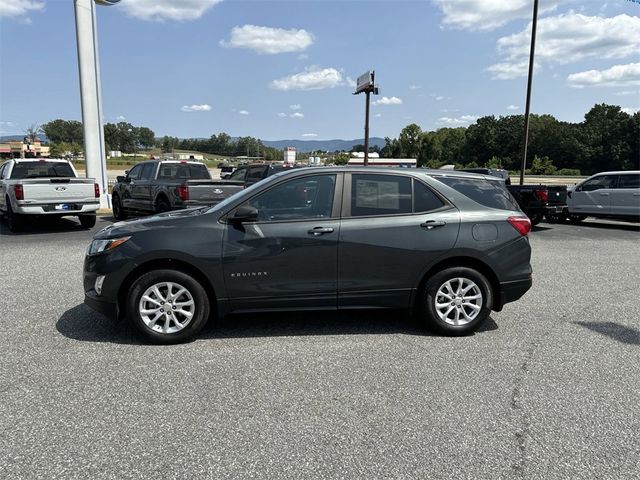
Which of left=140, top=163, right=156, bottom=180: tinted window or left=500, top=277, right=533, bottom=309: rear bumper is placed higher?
left=140, top=163, right=156, bottom=180: tinted window

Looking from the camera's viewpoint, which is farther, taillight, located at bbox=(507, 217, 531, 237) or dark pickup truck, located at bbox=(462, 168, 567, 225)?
dark pickup truck, located at bbox=(462, 168, 567, 225)

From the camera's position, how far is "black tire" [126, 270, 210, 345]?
449cm

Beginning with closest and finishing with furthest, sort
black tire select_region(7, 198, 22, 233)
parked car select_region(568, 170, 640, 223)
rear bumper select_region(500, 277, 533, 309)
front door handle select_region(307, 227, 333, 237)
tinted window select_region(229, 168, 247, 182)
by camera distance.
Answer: front door handle select_region(307, 227, 333, 237) → rear bumper select_region(500, 277, 533, 309) → black tire select_region(7, 198, 22, 233) → parked car select_region(568, 170, 640, 223) → tinted window select_region(229, 168, 247, 182)

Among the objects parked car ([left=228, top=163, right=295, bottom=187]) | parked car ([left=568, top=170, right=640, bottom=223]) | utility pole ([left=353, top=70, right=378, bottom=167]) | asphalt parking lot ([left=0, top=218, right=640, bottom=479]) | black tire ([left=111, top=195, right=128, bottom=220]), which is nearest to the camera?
asphalt parking lot ([left=0, top=218, right=640, bottom=479])

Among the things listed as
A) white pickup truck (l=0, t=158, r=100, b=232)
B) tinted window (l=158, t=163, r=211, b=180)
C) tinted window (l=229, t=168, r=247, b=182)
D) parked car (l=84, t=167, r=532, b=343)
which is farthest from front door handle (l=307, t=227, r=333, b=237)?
tinted window (l=229, t=168, r=247, b=182)

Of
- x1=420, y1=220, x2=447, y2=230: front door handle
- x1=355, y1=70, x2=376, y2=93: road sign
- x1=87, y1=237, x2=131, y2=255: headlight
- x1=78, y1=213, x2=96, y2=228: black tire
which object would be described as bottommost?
x1=78, y1=213, x2=96, y2=228: black tire

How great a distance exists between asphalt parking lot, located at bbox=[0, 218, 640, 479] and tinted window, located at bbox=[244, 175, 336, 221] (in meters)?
1.18

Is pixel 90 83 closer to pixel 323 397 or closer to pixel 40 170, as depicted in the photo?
pixel 40 170

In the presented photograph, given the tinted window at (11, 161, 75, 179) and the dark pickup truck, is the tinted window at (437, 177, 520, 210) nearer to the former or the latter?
the dark pickup truck

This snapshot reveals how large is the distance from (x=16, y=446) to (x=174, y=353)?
1.56 metres

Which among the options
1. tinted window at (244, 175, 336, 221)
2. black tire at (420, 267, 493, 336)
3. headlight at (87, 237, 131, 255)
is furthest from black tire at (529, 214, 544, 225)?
headlight at (87, 237, 131, 255)

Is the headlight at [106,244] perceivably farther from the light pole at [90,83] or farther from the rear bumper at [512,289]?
the light pole at [90,83]

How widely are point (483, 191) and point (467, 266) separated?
803 millimetres

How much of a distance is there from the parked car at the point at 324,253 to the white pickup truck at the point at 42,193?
8.20 metres
